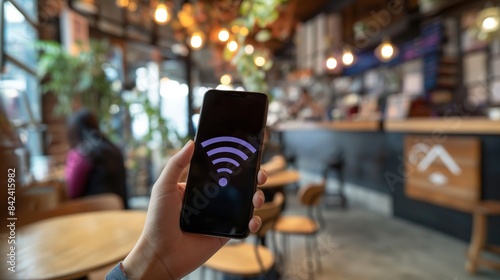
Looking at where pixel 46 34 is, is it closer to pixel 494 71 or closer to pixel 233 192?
pixel 233 192

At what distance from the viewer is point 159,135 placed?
14.4 feet

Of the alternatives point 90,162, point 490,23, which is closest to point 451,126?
point 490,23

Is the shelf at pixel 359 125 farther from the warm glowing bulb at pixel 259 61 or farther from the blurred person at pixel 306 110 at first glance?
the warm glowing bulb at pixel 259 61

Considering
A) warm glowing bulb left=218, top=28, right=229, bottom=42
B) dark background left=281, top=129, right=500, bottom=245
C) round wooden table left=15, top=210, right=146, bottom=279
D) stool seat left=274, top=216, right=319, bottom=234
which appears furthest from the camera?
warm glowing bulb left=218, top=28, right=229, bottom=42

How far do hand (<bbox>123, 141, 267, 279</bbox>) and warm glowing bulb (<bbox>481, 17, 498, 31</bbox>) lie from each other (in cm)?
365

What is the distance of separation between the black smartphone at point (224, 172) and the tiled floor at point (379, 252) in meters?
1.67

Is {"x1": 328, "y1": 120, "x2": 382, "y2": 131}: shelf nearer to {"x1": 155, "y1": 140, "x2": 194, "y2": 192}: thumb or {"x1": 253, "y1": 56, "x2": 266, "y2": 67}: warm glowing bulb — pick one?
{"x1": 253, "y1": 56, "x2": 266, "y2": 67}: warm glowing bulb

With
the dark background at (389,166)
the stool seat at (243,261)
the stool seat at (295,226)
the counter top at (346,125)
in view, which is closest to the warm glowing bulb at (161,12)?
the counter top at (346,125)

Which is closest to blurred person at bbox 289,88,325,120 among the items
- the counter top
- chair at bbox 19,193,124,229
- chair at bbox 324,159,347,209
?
the counter top

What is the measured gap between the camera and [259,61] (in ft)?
6.48

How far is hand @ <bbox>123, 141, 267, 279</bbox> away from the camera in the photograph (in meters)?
0.64

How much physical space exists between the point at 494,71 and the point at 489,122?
9.19ft

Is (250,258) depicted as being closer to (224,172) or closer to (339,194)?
(224,172)

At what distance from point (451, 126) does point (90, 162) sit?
3723 mm
